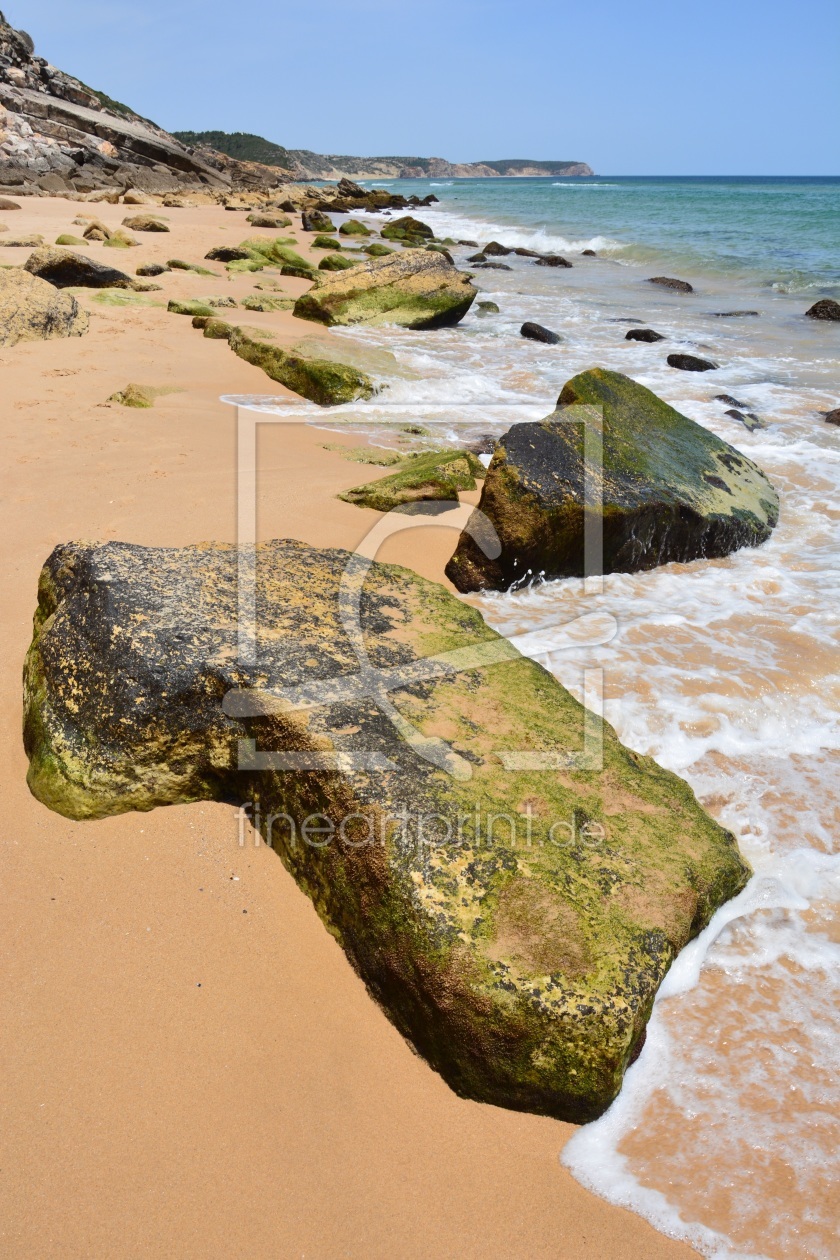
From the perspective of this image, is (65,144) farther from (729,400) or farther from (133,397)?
(729,400)

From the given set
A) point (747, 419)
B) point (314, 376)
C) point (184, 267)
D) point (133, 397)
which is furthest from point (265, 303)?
point (747, 419)

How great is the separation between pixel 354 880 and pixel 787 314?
50.1ft

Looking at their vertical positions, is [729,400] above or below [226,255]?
below

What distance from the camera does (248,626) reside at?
2758 millimetres

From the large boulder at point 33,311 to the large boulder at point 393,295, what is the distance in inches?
138

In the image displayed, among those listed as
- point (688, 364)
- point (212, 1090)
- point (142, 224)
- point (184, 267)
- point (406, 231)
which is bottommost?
point (212, 1090)

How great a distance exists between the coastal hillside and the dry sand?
68.3 m

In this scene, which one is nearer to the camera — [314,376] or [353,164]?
[314,376]

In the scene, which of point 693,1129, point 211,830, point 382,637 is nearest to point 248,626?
point 382,637

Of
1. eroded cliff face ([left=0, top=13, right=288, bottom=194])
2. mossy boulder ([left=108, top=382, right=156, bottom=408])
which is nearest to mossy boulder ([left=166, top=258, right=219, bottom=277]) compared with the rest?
mossy boulder ([left=108, top=382, right=156, bottom=408])

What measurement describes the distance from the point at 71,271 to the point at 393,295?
3926 mm

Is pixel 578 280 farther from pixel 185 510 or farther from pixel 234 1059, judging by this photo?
pixel 234 1059

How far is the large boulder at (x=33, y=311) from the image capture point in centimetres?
733

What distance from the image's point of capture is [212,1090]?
193 cm
